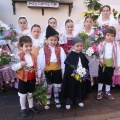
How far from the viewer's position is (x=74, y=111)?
3.55 meters

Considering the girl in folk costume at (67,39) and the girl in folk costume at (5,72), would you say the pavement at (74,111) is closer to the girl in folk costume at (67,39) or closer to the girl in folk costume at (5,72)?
the girl in folk costume at (5,72)

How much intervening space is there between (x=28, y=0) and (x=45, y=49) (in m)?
2.71

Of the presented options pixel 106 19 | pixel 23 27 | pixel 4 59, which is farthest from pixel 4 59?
pixel 106 19

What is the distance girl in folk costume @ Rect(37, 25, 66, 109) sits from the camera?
3414 millimetres

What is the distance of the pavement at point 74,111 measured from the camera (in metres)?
3.37

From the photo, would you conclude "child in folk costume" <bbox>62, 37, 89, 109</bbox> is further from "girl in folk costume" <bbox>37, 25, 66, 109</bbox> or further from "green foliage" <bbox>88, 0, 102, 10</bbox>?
"green foliage" <bbox>88, 0, 102, 10</bbox>

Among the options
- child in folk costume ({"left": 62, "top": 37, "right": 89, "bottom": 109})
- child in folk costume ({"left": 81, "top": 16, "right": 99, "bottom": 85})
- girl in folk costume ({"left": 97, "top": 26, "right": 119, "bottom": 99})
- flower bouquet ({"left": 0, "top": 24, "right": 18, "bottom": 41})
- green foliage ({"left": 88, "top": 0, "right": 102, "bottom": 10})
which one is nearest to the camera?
child in folk costume ({"left": 62, "top": 37, "right": 89, "bottom": 109})

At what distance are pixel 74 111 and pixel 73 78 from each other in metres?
0.53

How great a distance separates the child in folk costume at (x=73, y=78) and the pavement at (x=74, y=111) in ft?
0.55

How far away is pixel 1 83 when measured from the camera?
4.17m

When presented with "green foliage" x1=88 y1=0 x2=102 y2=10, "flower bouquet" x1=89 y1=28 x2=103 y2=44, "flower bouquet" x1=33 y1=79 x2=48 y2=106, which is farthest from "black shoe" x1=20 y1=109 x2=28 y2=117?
"green foliage" x1=88 y1=0 x2=102 y2=10

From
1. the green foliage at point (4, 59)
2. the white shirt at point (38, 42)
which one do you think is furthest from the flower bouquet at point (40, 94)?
the white shirt at point (38, 42)

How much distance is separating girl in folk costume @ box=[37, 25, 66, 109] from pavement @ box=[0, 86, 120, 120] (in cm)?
25

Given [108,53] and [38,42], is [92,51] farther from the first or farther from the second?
[38,42]
